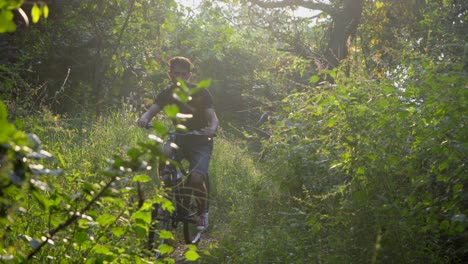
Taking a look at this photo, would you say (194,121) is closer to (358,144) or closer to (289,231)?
(289,231)

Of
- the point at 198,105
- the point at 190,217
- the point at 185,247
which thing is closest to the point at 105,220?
the point at 198,105

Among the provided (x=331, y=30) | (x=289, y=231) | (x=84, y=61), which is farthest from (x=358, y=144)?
(x=84, y=61)

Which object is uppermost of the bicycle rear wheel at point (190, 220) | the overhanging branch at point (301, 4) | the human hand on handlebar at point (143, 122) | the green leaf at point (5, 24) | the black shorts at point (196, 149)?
the green leaf at point (5, 24)

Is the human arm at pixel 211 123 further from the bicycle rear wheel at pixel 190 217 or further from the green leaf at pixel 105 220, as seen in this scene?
the green leaf at pixel 105 220

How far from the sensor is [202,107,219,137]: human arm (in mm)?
7035

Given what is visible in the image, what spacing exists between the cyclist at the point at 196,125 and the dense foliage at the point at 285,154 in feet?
1.59

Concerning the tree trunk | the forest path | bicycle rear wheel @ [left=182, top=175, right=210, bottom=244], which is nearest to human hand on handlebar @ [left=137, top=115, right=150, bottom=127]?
bicycle rear wheel @ [left=182, top=175, right=210, bottom=244]

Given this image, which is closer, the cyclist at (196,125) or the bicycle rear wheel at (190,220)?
the cyclist at (196,125)

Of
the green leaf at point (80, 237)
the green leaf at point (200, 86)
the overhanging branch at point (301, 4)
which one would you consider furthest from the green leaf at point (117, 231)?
the overhanging branch at point (301, 4)

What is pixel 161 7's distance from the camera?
33.8ft

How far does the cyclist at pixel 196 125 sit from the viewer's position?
7098 mm

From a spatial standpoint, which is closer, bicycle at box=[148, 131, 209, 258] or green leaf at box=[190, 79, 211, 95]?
green leaf at box=[190, 79, 211, 95]

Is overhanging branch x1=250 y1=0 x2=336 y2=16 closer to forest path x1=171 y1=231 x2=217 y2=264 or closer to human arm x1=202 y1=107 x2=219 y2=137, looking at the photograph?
forest path x1=171 y1=231 x2=217 y2=264

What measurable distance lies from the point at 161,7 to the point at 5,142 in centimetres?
873
